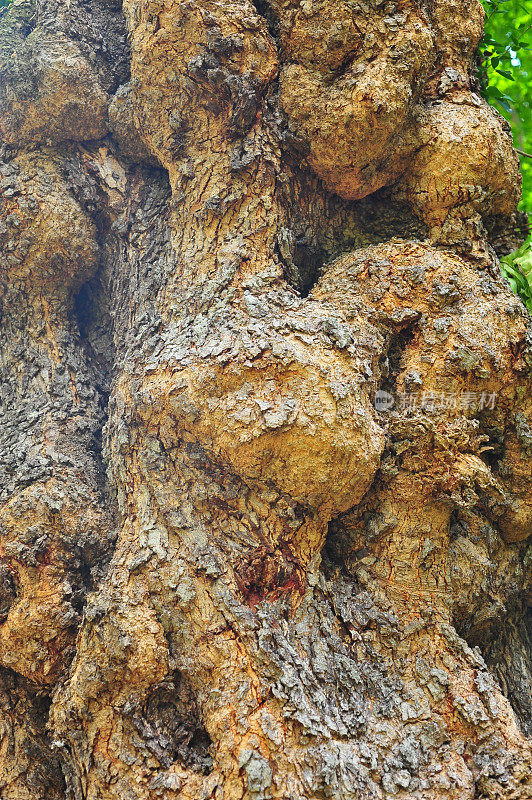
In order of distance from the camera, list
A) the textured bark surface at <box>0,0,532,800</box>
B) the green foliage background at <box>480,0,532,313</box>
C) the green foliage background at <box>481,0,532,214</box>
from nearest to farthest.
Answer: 1. the textured bark surface at <box>0,0,532,800</box>
2. the green foliage background at <box>480,0,532,313</box>
3. the green foliage background at <box>481,0,532,214</box>

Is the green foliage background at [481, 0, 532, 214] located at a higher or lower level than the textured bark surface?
higher

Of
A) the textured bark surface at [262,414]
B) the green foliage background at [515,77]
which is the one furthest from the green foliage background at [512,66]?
the textured bark surface at [262,414]

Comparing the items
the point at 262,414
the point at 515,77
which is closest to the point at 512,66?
the point at 515,77

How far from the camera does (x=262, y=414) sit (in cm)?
205

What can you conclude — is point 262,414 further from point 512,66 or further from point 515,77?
point 515,77

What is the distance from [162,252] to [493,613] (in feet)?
7.10

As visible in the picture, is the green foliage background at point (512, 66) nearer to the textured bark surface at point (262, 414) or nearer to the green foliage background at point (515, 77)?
the green foliage background at point (515, 77)

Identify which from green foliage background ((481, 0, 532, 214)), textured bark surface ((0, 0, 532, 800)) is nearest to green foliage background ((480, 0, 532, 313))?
green foliage background ((481, 0, 532, 214))

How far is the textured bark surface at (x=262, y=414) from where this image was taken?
1.96 m

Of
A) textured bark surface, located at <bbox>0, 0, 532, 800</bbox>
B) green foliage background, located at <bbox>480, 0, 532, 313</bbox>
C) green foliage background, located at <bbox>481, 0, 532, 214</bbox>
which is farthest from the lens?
green foliage background, located at <bbox>481, 0, 532, 214</bbox>

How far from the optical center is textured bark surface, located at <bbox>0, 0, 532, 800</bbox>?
1.96 m

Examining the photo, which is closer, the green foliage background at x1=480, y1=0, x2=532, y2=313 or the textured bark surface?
the textured bark surface

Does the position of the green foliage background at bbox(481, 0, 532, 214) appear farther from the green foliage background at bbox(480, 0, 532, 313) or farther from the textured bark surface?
the textured bark surface

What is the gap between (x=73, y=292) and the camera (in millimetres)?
3012
